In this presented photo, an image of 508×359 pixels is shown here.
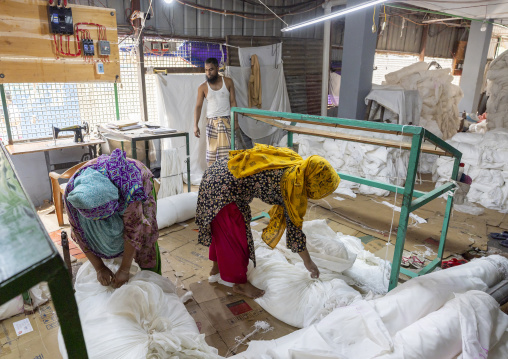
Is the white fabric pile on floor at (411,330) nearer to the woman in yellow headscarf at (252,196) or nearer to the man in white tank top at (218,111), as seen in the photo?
the woman in yellow headscarf at (252,196)

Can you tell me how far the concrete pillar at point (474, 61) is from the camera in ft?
24.6

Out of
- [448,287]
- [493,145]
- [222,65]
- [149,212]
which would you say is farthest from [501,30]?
[149,212]

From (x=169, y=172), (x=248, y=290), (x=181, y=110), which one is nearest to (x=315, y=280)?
(x=248, y=290)

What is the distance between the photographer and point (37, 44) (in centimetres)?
388

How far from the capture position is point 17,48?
3781 mm

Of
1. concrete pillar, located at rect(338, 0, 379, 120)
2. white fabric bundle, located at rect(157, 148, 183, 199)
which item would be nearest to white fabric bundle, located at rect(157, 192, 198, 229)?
white fabric bundle, located at rect(157, 148, 183, 199)

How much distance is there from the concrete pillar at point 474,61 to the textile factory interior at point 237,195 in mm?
53

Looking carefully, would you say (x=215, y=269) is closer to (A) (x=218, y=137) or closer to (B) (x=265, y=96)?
(A) (x=218, y=137)

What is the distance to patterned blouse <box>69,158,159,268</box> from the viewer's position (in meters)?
1.85

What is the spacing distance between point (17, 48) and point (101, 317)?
11.5 ft

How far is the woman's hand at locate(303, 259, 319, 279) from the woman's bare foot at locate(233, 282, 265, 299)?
1.32 feet

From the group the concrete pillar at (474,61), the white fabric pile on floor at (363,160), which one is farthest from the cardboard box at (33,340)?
the concrete pillar at (474,61)

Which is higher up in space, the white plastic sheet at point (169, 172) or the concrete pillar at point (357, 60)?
the concrete pillar at point (357, 60)

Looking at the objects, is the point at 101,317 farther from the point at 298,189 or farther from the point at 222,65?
the point at 222,65
